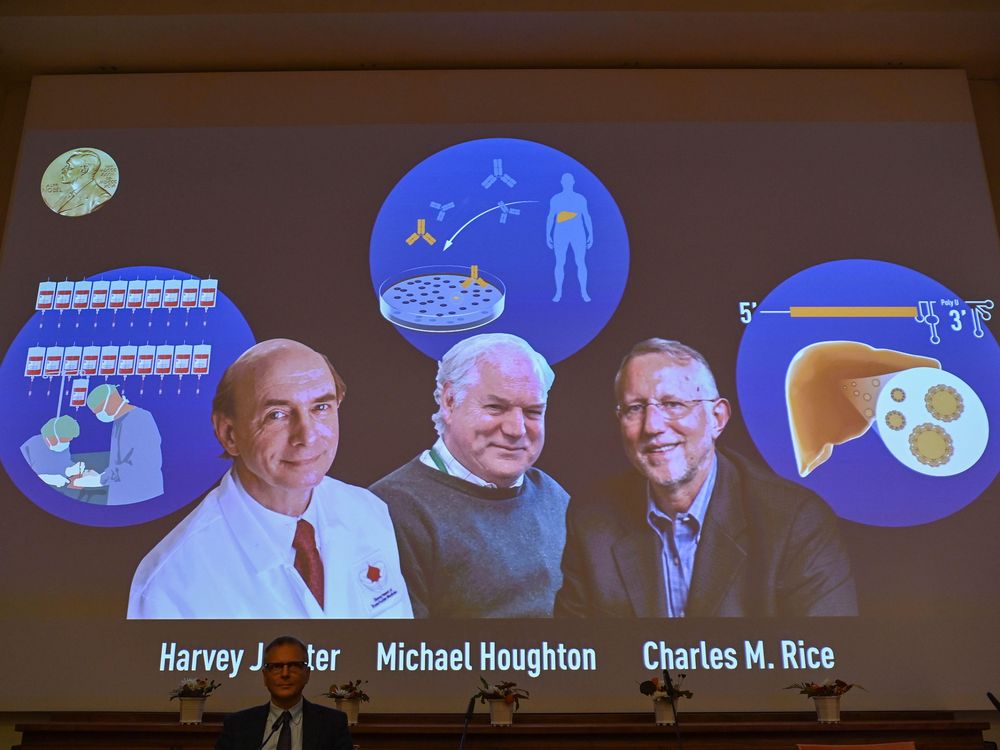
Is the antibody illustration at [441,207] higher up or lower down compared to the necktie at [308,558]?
higher up

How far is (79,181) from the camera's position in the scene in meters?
5.55

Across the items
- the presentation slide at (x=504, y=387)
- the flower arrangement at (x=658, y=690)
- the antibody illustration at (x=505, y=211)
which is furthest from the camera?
the antibody illustration at (x=505, y=211)

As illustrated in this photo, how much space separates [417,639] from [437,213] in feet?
7.65

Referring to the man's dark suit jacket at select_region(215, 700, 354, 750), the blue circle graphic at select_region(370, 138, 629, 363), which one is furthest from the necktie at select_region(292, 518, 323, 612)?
the man's dark suit jacket at select_region(215, 700, 354, 750)

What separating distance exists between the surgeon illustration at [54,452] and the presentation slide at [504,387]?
17mm

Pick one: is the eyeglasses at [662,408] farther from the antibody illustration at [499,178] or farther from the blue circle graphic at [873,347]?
the antibody illustration at [499,178]

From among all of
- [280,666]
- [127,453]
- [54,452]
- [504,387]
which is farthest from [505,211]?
[280,666]

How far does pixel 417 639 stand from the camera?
464cm

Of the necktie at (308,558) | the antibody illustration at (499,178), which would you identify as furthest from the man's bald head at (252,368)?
the antibody illustration at (499,178)

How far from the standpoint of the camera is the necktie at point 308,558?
15.5 feet

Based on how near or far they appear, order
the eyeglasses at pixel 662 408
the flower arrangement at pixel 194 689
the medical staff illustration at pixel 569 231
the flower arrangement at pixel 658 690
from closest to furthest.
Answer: the flower arrangement at pixel 658 690 < the flower arrangement at pixel 194 689 < the eyeglasses at pixel 662 408 < the medical staff illustration at pixel 569 231

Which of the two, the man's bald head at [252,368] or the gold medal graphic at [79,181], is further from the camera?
the gold medal graphic at [79,181]

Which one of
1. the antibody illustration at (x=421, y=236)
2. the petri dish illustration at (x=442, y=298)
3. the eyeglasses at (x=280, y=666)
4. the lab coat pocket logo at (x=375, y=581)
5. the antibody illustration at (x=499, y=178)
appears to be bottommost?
the eyeglasses at (x=280, y=666)

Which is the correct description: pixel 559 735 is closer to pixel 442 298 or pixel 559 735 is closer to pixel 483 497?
pixel 483 497
